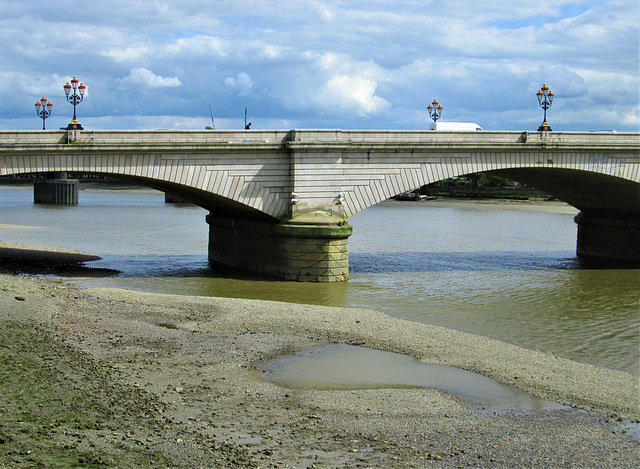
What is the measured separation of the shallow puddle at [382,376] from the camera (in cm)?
1247

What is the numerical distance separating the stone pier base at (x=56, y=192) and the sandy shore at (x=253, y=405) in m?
64.5

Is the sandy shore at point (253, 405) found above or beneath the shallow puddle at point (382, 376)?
above

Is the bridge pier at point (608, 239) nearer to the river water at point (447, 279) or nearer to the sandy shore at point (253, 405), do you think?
the river water at point (447, 279)

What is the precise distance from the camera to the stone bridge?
23281 mm

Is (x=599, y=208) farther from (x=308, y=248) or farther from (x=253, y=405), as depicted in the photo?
(x=253, y=405)

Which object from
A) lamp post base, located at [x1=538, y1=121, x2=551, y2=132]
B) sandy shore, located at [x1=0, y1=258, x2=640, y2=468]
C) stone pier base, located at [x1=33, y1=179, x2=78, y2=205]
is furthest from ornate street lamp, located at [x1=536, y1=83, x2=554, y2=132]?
stone pier base, located at [x1=33, y1=179, x2=78, y2=205]

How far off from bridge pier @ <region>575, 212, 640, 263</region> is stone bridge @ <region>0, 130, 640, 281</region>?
398cm

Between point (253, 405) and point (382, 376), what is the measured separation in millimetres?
3003

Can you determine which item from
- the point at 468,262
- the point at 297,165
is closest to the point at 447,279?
the point at 468,262

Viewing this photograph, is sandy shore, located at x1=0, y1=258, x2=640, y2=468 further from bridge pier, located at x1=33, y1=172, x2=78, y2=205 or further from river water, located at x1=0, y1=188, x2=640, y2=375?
bridge pier, located at x1=33, y1=172, x2=78, y2=205

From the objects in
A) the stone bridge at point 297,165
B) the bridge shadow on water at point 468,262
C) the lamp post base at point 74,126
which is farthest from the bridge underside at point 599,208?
the lamp post base at point 74,126

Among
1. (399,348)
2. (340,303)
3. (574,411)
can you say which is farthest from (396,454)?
(340,303)

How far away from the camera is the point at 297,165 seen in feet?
83.4

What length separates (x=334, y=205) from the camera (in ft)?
85.3
